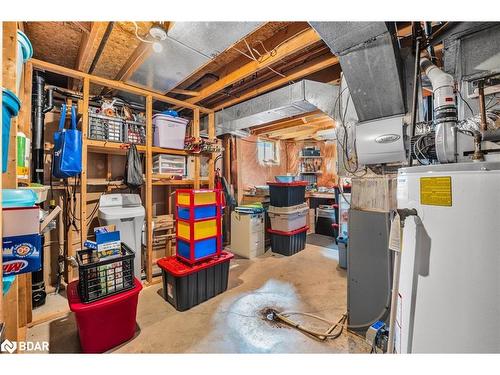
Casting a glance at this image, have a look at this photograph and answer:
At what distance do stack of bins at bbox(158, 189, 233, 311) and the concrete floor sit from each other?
0.41 feet

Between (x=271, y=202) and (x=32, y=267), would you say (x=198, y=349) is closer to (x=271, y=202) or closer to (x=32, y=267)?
(x=32, y=267)

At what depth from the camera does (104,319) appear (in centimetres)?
161

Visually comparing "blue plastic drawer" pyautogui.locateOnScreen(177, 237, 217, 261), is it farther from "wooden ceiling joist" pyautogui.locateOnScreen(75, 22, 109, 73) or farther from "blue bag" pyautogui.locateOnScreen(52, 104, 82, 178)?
"wooden ceiling joist" pyautogui.locateOnScreen(75, 22, 109, 73)

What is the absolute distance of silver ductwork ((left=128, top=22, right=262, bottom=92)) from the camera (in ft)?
5.38

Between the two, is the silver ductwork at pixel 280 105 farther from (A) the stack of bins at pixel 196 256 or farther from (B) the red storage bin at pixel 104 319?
(B) the red storage bin at pixel 104 319

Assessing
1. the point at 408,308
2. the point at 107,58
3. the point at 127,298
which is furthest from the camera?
the point at 107,58

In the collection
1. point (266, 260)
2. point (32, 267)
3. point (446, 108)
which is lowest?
point (266, 260)

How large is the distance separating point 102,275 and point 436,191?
206 cm

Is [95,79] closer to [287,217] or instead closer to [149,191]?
[149,191]

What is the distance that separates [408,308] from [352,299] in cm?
106

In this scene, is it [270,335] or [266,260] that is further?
[266,260]
